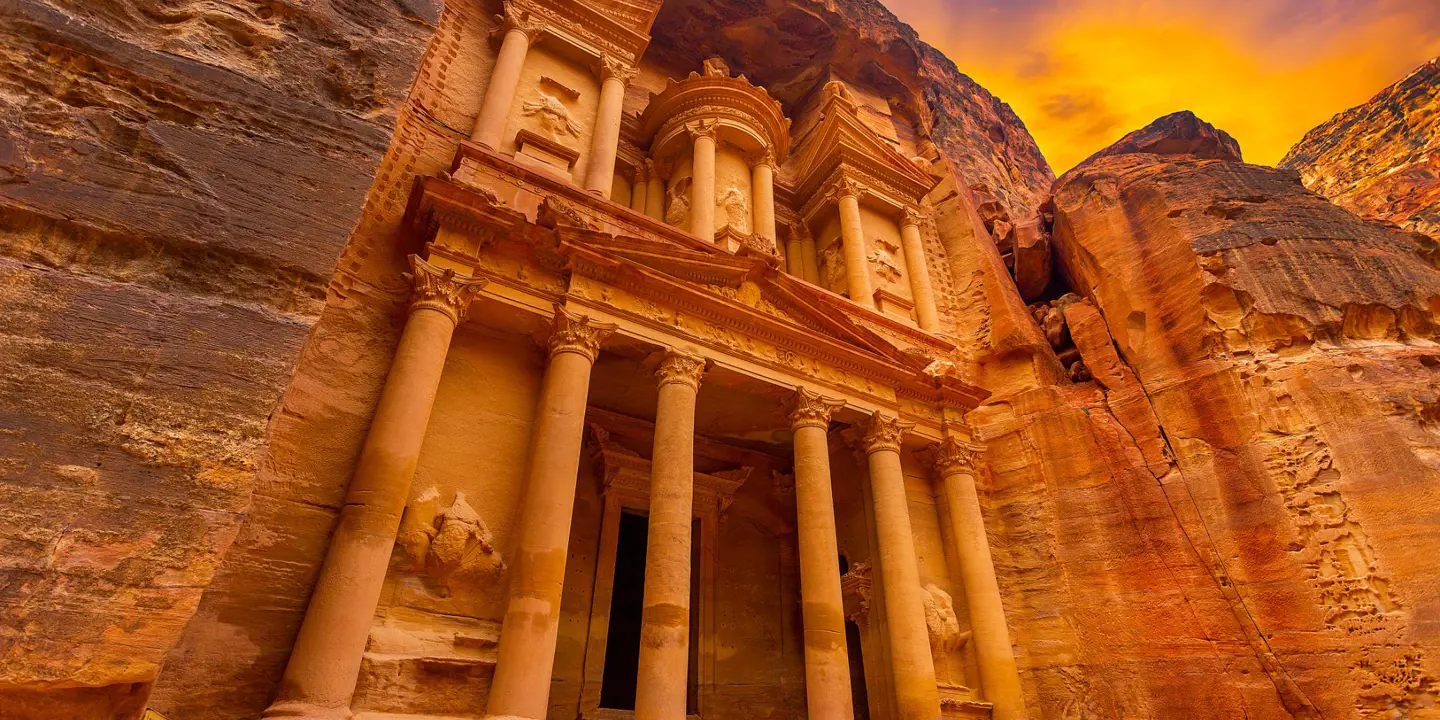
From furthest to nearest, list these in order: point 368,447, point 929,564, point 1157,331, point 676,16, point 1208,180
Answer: point 676,16
point 1208,180
point 1157,331
point 929,564
point 368,447

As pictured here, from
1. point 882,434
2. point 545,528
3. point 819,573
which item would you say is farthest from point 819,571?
point 545,528

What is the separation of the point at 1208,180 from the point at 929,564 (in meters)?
9.91

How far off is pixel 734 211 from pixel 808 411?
601 cm

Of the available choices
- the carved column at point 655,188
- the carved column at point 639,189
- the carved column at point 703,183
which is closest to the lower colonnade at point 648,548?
the carved column at point 703,183

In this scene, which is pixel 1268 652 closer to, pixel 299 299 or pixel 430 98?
pixel 299 299

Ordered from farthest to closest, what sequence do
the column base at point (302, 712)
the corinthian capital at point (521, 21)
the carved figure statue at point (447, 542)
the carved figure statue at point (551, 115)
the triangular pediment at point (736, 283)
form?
1. the corinthian capital at point (521, 21)
2. the carved figure statue at point (551, 115)
3. the triangular pediment at point (736, 283)
4. the carved figure statue at point (447, 542)
5. the column base at point (302, 712)

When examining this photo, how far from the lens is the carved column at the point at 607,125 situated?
12461mm

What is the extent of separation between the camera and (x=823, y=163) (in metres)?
17.6

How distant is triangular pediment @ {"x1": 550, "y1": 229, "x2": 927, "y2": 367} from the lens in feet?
30.6

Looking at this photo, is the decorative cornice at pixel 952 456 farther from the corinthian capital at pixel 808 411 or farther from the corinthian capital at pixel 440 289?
the corinthian capital at pixel 440 289

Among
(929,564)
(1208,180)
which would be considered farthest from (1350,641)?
(1208,180)

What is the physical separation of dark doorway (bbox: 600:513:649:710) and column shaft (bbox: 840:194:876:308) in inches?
274

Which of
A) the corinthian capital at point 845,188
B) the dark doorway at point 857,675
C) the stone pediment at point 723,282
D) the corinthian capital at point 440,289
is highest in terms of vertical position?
the corinthian capital at point 845,188

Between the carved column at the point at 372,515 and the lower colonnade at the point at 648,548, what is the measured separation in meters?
0.01
